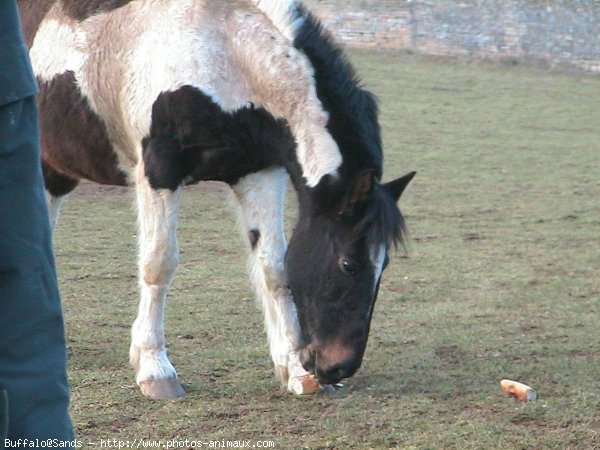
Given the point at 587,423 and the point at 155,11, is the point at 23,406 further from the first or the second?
the point at 155,11

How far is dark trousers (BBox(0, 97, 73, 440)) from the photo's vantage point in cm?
153

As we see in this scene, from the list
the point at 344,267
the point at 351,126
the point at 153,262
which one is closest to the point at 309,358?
the point at 344,267

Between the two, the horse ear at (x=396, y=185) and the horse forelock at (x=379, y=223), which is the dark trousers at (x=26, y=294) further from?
the horse ear at (x=396, y=185)

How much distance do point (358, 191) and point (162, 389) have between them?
1.11 meters

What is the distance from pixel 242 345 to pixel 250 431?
1.19 meters

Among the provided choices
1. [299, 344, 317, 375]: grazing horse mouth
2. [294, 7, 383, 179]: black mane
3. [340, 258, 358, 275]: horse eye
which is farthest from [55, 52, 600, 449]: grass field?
[294, 7, 383, 179]: black mane

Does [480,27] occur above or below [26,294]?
below

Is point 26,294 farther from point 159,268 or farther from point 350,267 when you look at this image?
point 159,268

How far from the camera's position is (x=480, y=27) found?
20406 mm

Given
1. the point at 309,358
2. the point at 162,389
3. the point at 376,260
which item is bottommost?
the point at 162,389

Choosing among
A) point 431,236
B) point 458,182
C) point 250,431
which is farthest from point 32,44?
point 458,182

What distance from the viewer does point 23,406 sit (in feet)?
5.07

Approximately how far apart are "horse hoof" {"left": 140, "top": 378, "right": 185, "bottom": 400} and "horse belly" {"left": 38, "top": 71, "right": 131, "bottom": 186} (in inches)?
41.2

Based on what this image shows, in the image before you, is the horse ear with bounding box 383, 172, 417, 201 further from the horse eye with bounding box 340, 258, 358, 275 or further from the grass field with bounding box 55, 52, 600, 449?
the grass field with bounding box 55, 52, 600, 449
